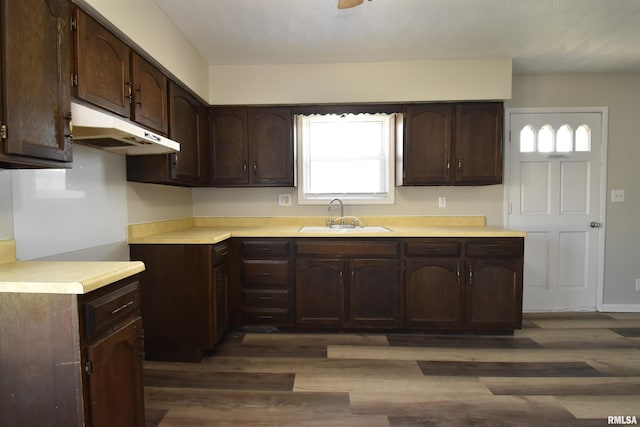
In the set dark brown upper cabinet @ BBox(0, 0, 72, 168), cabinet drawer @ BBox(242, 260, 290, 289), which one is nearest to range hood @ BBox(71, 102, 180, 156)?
dark brown upper cabinet @ BBox(0, 0, 72, 168)

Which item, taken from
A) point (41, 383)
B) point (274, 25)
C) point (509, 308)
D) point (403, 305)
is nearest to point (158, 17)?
point (274, 25)

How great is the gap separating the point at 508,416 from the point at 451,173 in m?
1.84

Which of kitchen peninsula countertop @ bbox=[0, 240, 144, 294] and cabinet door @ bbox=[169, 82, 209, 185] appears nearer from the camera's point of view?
kitchen peninsula countertop @ bbox=[0, 240, 144, 294]

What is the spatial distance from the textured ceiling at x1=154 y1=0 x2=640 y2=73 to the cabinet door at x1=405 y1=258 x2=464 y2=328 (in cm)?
177

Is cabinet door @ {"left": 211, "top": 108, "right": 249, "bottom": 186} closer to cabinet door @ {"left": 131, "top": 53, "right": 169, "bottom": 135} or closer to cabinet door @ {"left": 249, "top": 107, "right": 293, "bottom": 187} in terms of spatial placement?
cabinet door @ {"left": 249, "top": 107, "right": 293, "bottom": 187}

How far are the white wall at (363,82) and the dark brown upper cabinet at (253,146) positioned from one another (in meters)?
0.12

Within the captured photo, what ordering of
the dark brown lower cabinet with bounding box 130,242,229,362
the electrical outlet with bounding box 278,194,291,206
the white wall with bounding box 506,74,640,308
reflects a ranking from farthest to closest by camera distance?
the electrical outlet with bounding box 278,194,291,206, the white wall with bounding box 506,74,640,308, the dark brown lower cabinet with bounding box 130,242,229,362

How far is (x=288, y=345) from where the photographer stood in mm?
2393

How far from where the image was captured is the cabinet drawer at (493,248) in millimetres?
2451

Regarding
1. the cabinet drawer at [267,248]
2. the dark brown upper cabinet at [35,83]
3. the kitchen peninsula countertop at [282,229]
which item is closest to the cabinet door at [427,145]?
the kitchen peninsula countertop at [282,229]

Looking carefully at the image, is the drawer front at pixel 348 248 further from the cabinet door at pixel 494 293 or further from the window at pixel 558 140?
the window at pixel 558 140

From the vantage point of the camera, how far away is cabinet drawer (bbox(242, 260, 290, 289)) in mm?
2559

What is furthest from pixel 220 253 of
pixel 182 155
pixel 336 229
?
pixel 336 229

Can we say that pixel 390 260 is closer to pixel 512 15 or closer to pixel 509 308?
pixel 509 308
